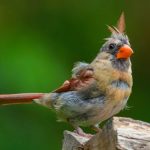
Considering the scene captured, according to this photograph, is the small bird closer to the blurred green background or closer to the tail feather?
the tail feather

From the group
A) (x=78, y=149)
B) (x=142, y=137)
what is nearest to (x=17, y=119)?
(x=78, y=149)

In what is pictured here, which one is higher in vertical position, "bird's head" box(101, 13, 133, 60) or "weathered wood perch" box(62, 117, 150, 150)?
"bird's head" box(101, 13, 133, 60)

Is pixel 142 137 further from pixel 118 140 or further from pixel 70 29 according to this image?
pixel 70 29

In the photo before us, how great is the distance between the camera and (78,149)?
4.30 metres

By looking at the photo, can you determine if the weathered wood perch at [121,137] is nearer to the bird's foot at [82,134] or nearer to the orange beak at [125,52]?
the bird's foot at [82,134]

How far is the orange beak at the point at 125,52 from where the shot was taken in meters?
4.97

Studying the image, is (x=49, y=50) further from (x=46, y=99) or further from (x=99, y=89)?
(x=99, y=89)

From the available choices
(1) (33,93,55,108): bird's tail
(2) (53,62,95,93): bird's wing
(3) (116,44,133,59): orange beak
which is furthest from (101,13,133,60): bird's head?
(1) (33,93,55,108): bird's tail

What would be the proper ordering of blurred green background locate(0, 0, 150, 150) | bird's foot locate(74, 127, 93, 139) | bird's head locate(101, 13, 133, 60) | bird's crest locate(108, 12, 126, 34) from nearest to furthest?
1. bird's foot locate(74, 127, 93, 139)
2. bird's crest locate(108, 12, 126, 34)
3. bird's head locate(101, 13, 133, 60)
4. blurred green background locate(0, 0, 150, 150)

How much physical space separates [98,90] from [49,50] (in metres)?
1.31

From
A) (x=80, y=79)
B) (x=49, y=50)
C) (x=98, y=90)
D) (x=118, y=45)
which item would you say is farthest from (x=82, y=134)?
(x=49, y=50)

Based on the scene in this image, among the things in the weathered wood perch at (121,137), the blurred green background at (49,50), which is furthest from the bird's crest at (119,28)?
the blurred green background at (49,50)

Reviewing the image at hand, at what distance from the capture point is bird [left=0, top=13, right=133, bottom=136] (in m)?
4.89

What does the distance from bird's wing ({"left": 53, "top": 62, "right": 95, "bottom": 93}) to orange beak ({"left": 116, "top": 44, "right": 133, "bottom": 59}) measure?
202mm
